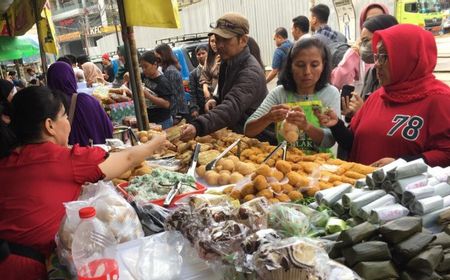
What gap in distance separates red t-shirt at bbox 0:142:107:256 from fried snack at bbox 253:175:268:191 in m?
0.90

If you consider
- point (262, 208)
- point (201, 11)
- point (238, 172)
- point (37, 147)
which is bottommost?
point (238, 172)

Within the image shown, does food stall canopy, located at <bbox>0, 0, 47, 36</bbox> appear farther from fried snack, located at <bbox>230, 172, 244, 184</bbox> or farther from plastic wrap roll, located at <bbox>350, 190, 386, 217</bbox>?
plastic wrap roll, located at <bbox>350, 190, 386, 217</bbox>

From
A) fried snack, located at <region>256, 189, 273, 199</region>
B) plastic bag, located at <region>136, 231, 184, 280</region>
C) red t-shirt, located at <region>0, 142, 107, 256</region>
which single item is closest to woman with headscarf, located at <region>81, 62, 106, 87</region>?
red t-shirt, located at <region>0, 142, 107, 256</region>

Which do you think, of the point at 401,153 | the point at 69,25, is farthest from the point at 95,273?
the point at 69,25

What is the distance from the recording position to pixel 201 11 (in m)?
17.3

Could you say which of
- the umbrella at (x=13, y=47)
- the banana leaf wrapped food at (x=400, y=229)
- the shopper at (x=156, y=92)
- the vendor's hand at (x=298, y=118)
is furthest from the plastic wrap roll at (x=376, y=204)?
the umbrella at (x=13, y=47)

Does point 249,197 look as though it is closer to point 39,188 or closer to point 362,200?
point 362,200

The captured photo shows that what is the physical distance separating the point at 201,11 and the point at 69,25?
31.2 meters

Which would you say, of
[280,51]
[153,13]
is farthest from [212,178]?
[280,51]

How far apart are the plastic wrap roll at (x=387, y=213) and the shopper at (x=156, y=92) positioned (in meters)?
4.78

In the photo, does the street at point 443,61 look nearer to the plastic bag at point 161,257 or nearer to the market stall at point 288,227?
the market stall at point 288,227

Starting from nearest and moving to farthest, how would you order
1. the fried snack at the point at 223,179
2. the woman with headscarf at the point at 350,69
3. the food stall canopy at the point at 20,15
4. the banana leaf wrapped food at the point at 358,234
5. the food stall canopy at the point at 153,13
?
the banana leaf wrapped food at the point at 358,234, the fried snack at the point at 223,179, the food stall canopy at the point at 153,13, the woman with headscarf at the point at 350,69, the food stall canopy at the point at 20,15

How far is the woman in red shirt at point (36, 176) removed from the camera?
6.64ft

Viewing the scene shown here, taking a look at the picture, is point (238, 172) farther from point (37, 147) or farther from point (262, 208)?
point (37, 147)
